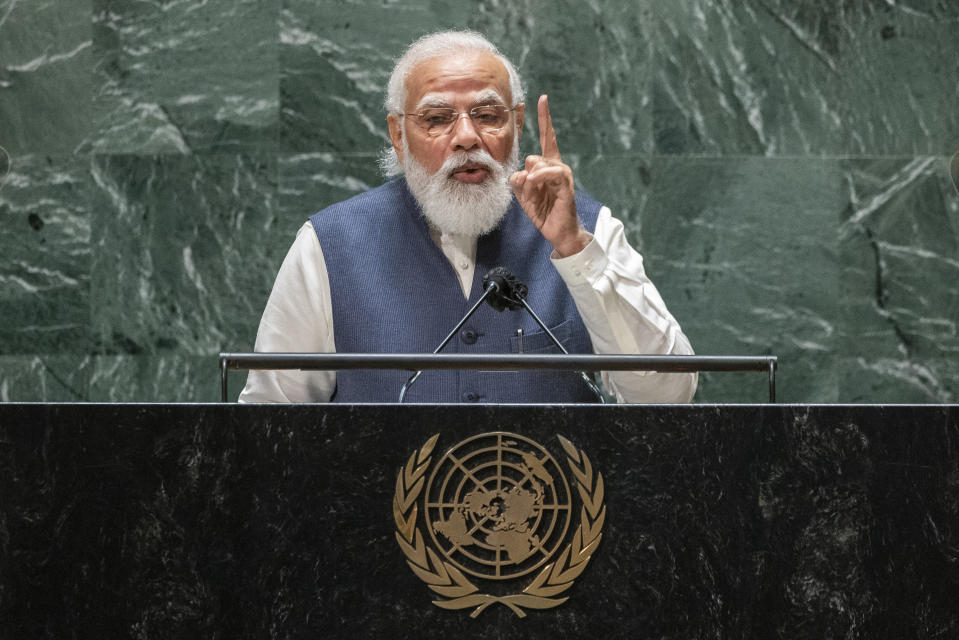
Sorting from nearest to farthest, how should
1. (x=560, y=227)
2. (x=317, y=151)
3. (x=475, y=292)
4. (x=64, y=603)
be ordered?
(x=64, y=603)
(x=560, y=227)
(x=475, y=292)
(x=317, y=151)

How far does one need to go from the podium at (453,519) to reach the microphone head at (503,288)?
51 centimetres

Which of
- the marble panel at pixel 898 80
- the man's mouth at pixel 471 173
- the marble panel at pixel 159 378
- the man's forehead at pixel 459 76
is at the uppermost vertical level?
the marble panel at pixel 898 80

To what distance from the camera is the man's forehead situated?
3.08 metres

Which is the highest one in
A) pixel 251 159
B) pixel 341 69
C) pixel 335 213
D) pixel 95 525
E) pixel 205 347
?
pixel 341 69

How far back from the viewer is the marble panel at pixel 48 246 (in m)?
4.19

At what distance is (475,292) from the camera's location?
302cm

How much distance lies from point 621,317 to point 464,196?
0.58 metres

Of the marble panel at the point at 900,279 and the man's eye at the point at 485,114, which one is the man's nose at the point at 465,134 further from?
the marble panel at the point at 900,279

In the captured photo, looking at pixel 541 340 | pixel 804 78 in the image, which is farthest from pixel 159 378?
pixel 804 78

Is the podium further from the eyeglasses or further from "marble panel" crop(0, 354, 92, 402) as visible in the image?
"marble panel" crop(0, 354, 92, 402)

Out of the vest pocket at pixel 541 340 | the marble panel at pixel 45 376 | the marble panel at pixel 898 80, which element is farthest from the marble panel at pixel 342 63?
the vest pocket at pixel 541 340

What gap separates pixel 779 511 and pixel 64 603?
1.10 m

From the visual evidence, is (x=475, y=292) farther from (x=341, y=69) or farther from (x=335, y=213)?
(x=341, y=69)

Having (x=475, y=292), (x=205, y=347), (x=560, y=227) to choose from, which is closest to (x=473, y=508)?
(x=560, y=227)
